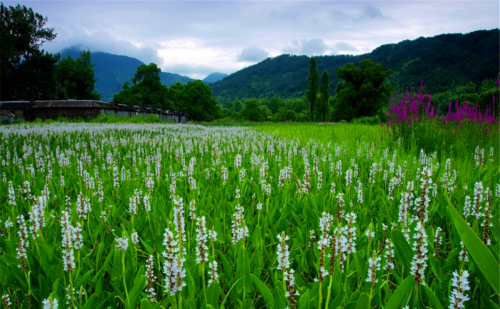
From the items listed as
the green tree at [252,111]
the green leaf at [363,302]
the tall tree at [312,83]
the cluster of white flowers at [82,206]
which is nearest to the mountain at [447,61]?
the tall tree at [312,83]

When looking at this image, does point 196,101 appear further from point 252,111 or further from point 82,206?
point 82,206

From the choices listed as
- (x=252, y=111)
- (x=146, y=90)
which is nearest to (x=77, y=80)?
(x=146, y=90)

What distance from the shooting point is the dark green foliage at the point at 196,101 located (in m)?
79.6

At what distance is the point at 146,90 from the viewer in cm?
7412

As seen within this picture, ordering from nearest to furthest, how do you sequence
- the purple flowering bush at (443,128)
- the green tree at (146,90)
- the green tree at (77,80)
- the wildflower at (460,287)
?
1. the wildflower at (460,287)
2. the purple flowering bush at (443,128)
3. the green tree at (77,80)
4. the green tree at (146,90)

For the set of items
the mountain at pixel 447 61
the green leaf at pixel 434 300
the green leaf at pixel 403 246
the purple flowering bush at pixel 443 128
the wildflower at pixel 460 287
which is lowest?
the green leaf at pixel 434 300

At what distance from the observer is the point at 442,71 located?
230 feet

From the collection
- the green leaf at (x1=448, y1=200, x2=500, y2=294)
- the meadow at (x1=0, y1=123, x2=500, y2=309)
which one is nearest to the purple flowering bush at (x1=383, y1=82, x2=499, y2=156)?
the meadow at (x1=0, y1=123, x2=500, y2=309)

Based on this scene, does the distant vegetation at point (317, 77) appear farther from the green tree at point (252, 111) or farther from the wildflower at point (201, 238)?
the wildflower at point (201, 238)

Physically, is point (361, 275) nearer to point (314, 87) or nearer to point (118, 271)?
point (118, 271)

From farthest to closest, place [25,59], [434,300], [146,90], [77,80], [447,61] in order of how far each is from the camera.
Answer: [447,61] < [146,90] < [77,80] < [25,59] < [434,300]

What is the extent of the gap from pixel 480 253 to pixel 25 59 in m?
62.3

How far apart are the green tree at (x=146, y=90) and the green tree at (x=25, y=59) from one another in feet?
65.6

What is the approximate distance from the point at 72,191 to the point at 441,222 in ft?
Answer: 12.9
